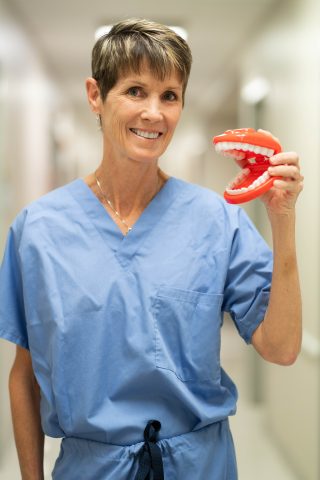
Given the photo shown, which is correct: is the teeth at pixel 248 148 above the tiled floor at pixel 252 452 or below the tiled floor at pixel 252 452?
above

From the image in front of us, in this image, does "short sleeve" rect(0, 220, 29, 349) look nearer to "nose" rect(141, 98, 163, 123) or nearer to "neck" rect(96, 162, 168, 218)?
"neck" rect(96, 162, 168, 218)

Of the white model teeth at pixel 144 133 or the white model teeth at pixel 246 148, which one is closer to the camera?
the white model teeth at pixel 246 148

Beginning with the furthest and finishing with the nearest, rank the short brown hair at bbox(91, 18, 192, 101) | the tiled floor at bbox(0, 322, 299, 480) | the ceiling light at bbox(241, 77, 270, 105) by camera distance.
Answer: the ceiling light at bbox(241, 77, 270, 105), the tiled floor at bbox(0, 322, 299, 480), the short brown hair at bbox(91, 18, 192, 101)

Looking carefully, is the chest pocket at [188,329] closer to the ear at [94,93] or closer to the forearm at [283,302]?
the forearm at [283,302]

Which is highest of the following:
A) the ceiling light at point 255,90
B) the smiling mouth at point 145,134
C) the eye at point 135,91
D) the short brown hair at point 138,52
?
the ceiling light at point 255,90

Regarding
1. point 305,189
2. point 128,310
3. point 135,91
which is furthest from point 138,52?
point 305,189

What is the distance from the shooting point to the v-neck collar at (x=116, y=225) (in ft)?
2.83

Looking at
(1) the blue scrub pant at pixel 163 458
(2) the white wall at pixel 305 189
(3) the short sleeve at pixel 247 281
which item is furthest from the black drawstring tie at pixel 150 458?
(2) the white wall at pixel 305 189

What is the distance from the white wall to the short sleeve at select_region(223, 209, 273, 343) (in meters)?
0.96

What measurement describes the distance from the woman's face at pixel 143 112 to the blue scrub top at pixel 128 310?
0.13 meters

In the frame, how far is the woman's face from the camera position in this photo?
0.80 metres

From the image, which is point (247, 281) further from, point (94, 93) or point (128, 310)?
point (94, 93)

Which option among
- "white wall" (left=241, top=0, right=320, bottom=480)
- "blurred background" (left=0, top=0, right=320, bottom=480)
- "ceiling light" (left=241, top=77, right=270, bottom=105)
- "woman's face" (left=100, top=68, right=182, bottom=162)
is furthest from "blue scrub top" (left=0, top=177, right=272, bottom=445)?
"ceiling light" (left=241, top=77, right=270, bottom=105)

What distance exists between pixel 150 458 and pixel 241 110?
2175 mm
